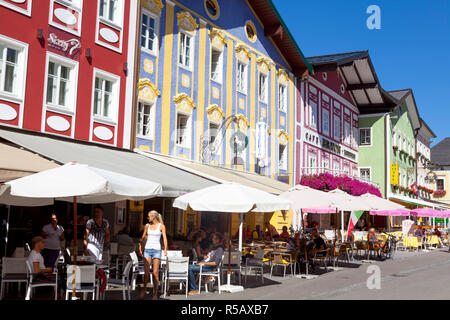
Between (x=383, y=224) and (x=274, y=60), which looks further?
(x=383, y=224)

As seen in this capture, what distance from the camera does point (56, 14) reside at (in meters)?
13.3

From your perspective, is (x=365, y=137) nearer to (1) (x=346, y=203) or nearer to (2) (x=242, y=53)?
(2) (x=242, y=53)

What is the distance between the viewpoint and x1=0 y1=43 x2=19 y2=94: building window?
12.1 m

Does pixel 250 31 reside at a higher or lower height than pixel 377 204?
higher

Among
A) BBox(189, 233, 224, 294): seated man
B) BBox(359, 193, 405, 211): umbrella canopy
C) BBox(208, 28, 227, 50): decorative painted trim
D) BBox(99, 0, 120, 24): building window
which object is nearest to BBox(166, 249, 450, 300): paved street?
BBox(189, 233, 224, 294): seated man

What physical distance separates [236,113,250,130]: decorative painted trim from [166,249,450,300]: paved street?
25.7 ft

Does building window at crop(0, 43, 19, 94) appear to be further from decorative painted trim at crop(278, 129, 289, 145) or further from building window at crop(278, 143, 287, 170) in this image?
building window at crop(278, 143, 287, 170)

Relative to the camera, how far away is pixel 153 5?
16.8 m

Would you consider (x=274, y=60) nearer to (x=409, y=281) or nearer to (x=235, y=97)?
(x=235, y=97)

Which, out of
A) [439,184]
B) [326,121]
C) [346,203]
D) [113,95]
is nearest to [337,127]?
[326,121]

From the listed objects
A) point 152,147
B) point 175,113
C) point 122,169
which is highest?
point 175,113

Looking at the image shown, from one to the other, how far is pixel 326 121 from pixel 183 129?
47.4ft

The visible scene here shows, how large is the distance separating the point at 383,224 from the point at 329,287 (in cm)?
3057

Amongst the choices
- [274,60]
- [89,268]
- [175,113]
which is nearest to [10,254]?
[89,268]
